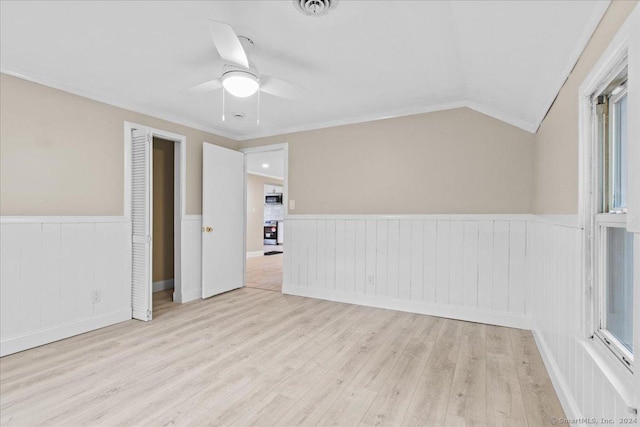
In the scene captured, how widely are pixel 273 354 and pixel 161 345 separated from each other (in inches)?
37.8

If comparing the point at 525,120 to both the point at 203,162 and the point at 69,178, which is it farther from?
the point at 69,178

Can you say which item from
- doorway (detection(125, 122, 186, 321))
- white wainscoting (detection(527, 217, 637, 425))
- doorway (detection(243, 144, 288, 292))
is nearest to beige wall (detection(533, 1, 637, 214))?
white wainscoting (detection(527, 217, 637, 425))

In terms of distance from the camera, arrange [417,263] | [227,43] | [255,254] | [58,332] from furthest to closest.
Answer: [255,254] < [417,263] < [58,332] < [227,43]

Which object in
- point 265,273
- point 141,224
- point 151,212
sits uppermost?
point 151,212

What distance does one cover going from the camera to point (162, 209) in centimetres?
461

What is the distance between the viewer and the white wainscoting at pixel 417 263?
10.2 feet

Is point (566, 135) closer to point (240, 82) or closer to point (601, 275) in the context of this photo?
point (601, 275)

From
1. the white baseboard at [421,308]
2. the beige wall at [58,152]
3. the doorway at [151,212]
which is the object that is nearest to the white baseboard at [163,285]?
the doorway at [151,212]

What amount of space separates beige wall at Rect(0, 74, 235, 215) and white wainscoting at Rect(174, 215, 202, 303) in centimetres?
90

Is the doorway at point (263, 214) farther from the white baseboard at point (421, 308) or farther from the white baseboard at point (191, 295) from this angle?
the white baseboard at point (191, 295)

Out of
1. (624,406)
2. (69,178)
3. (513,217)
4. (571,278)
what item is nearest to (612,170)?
(571,278)

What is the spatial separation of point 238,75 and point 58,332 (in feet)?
8.86

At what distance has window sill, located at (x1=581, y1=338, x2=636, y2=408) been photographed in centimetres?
99

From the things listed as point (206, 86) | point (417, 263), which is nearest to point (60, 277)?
point (206, 86)
